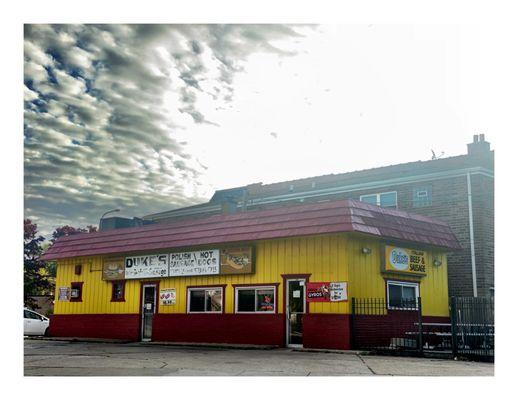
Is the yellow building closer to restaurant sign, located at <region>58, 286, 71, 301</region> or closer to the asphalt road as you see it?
restaurant sign, located at <region>58, 286, 71, 301</region>

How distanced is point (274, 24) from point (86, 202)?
9246 mm

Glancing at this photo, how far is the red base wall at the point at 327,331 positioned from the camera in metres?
18.5

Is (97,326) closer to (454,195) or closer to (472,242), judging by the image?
(472,242)

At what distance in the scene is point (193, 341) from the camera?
22.1 m

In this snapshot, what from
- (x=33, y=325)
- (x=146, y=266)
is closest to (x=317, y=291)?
(x=146, y=266)

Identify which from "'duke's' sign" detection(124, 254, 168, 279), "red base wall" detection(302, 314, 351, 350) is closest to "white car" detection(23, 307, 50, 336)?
"'duke's' sign" detection(124, 254, 168, 279)

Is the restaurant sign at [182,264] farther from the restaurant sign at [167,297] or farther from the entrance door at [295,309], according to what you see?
the entrance door at [295,309]

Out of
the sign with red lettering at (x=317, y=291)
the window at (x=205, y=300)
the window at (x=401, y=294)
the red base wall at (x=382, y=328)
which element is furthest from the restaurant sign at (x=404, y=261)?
the window at (x=205, y=300)

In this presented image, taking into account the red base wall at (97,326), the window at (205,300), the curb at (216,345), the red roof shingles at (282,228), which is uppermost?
the red roof shingles at (282,228)

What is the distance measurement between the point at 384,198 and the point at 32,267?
64.0 feet

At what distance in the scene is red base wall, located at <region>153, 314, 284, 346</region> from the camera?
794 inches

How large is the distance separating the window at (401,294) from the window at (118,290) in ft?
34.6

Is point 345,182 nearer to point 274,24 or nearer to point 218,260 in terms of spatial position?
point 218,260

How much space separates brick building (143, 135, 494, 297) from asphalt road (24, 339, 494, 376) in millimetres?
8985
